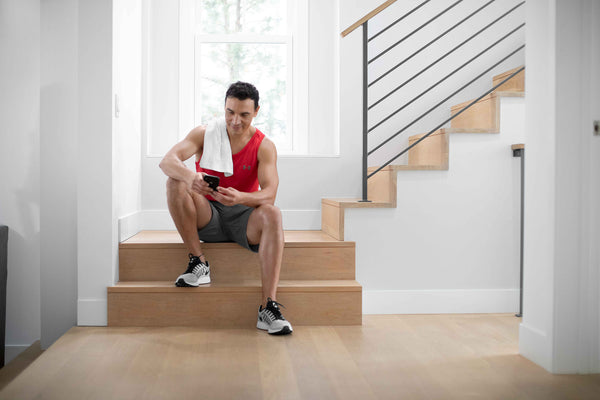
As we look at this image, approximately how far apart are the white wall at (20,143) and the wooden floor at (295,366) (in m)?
0.79

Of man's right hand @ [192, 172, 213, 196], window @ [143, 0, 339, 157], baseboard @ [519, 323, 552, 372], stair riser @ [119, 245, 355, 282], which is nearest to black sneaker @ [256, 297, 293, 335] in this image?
stair riser @ [119, 245, 355, 282]

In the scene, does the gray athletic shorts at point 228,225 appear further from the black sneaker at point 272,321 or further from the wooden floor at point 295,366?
the wooden floor at point 295,366

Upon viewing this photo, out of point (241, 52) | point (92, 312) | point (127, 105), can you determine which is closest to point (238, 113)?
point (127, 105)

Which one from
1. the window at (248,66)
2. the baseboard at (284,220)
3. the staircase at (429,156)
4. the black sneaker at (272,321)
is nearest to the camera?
the black sneaker at (272,321)

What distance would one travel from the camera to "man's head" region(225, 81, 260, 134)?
261 centimetres

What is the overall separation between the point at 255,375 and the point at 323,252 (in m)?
1.05

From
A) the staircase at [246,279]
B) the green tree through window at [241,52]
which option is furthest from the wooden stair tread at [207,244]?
the green tree through window at [241,52]

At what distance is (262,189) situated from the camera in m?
2.66

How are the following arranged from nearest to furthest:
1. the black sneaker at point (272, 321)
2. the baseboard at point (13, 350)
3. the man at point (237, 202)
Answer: the black sneaker at point (272, 321)
the man at point (237, 202)
the baseboard at point (13, 350)

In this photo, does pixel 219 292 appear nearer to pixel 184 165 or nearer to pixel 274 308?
pixel 274 308

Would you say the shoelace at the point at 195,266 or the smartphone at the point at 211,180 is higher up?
the smartphone at the point at 211,180

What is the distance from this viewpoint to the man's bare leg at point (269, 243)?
98.8 inches

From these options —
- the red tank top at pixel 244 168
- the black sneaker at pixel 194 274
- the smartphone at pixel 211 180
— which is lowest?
the black sneaker at pixel 194 274

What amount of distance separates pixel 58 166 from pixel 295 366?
163 cm
